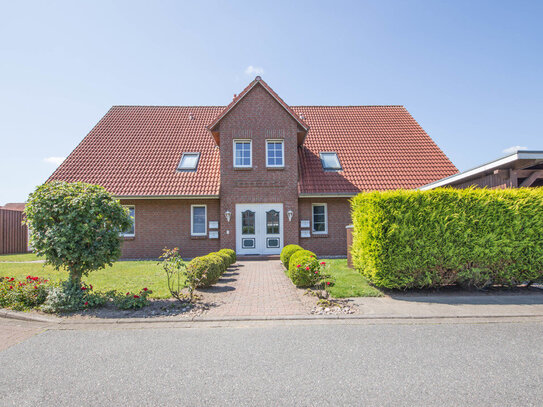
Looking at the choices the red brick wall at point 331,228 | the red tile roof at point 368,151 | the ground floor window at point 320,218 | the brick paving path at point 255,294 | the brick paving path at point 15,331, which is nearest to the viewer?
the brick paving path at point 15,331

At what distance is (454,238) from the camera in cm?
777

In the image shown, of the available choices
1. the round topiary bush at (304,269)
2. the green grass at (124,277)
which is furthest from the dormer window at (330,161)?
the green grass at (124,277)

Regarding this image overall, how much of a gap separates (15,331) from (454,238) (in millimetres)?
9028

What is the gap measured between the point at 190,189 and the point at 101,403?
1247 cm

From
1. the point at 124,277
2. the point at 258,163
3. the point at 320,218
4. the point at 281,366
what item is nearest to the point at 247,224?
the point at 258,163

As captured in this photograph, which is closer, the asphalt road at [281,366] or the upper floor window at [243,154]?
the asphalt road at [281,366]

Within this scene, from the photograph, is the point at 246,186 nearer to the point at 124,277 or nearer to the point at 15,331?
the point at 124,277

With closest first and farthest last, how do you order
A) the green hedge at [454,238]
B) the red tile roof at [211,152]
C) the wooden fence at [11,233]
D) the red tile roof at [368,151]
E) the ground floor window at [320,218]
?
the green hedge at [454,238]
the red tile roof at [211,152]
the ground floor window at [320,218]
the red tile roof at [368,151]
the wooden fence at [11,233]

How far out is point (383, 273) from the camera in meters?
7.67

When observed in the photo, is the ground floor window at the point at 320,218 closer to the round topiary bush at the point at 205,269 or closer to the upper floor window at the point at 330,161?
the upper floor window at the point at 330,161

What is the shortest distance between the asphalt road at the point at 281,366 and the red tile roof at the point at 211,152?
410 inches

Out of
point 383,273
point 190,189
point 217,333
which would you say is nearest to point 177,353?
point 217,333

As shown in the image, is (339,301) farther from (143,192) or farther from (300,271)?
(143,192)

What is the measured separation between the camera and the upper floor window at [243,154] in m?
15.6
